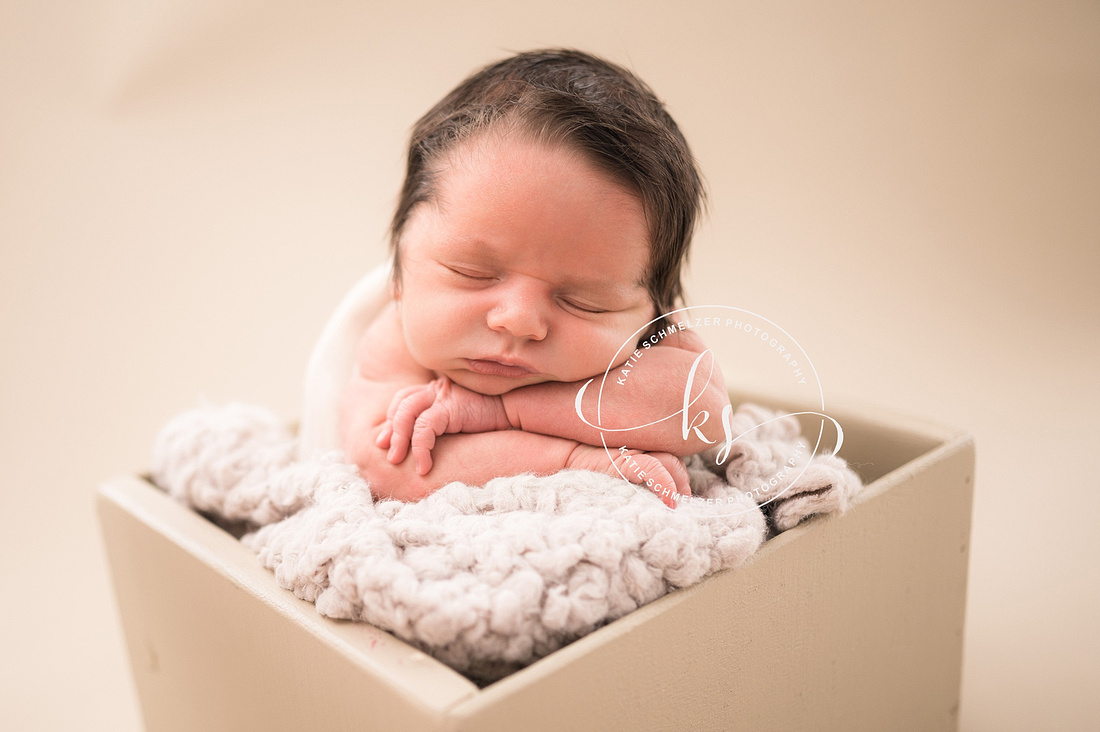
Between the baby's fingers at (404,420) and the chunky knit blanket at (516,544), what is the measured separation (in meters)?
0.04

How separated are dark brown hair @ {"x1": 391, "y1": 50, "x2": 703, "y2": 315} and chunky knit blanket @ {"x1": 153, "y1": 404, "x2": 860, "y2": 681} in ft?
0.56

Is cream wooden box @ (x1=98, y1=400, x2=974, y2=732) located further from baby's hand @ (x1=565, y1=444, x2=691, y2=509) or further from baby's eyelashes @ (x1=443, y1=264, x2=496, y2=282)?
baby's eyelashes @ (x1=443, y1=264, x2=496, y2=282)

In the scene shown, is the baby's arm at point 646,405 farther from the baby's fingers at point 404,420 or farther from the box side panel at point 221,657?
the box side panel at point 221,657

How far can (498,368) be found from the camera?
0.76m

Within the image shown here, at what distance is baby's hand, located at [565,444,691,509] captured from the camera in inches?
28.6

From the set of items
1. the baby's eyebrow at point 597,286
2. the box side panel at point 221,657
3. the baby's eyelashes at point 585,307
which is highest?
the baby's eyebrow at point 597,286

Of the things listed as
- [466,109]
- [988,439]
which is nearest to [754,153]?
[466,109]

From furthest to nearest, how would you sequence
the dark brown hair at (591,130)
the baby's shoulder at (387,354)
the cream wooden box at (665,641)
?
the baby's shoulder at (387,354) < the dark brown hair at (591,130) < the cream wooden box at (665,641)

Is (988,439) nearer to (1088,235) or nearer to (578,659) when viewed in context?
(1088,235)

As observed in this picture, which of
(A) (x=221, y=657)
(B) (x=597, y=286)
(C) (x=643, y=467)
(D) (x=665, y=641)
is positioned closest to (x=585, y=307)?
(B) (x=597, y=286)

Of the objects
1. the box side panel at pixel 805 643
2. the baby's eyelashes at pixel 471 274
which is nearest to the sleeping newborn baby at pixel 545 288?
the baby's eyelashes at pixel 471 274

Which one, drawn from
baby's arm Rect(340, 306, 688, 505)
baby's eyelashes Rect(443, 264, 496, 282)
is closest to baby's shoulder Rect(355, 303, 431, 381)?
baby's arm Rect(340, 306, 688, 505)

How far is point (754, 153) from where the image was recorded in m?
1.09

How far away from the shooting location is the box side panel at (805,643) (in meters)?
0.60
